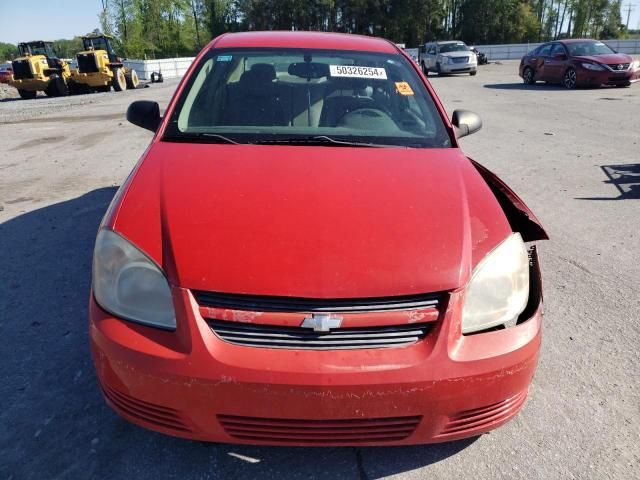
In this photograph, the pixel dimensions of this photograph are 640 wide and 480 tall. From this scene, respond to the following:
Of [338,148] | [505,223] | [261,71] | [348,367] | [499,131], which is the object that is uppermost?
[261,71]

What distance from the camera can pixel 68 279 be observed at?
359cm

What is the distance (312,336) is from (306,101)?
1.75m

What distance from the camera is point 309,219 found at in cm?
198

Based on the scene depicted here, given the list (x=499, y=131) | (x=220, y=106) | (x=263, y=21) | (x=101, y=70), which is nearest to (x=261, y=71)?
(x=220, y=106)

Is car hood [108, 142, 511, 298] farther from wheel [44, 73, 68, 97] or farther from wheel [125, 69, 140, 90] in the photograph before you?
wheel [125, 69, 140, 90]

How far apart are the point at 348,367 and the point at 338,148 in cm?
127

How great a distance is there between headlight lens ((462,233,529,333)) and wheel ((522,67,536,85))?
739 inches

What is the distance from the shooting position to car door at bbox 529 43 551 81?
56.6 ft

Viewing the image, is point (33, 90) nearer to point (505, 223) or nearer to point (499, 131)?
point (499, 131)

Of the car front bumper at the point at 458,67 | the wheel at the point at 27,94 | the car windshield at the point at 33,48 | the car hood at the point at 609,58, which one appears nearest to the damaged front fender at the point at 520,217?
the car hood at the point at 609,58

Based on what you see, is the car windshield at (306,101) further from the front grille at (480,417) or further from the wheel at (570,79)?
the wheel at (570,79)

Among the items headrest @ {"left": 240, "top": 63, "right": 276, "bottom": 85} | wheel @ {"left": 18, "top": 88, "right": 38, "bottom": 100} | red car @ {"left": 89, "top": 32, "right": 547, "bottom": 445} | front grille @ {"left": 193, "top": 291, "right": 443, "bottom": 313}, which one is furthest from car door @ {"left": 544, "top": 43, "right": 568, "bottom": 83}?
wheel @ {"left": 18, "top": 88, "right": 38, "bottom": 100}

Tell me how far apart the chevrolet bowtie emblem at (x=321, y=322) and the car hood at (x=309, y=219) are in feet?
0.24

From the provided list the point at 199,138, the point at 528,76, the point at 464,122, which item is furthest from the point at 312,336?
the point at 528,76
